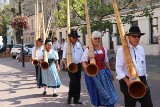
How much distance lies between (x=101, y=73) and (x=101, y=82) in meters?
0.18

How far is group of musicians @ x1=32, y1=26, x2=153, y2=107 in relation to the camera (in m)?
5.39

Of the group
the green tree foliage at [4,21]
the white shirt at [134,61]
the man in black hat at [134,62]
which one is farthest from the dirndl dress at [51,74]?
the green tree foliage at [4,21]

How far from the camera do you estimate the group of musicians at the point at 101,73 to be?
212 inches

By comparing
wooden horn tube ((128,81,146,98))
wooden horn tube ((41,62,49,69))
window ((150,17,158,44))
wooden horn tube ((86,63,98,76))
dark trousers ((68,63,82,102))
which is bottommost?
dark trousers ((68,63,82,102))

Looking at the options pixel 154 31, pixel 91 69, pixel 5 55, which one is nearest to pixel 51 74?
pixel 91 69

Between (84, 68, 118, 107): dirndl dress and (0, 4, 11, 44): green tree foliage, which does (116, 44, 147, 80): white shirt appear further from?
(0, 4, 11, 44): green tree foliage

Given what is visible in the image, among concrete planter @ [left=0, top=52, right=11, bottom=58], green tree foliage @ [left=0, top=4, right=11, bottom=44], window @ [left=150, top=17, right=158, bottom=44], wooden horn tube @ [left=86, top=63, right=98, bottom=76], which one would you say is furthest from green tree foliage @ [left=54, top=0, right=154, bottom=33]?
green tree foliage @ [left=0, top=4, right=11, bottom=44]

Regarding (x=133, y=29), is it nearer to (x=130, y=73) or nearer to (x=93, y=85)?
(x=130, y=73)

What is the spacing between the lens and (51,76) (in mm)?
9859

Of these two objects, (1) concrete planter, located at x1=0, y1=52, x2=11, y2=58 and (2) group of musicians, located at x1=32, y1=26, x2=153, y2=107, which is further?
(1) concrete planter, located at x1=0, y1=52, x2=11, y2=58

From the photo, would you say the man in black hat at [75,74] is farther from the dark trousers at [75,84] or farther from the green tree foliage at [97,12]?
the green tree foliage at [97,12]

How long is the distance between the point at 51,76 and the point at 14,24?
17165mm

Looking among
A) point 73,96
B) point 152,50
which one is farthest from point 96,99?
point 152,50

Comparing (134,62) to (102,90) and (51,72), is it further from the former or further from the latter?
(51,72)
